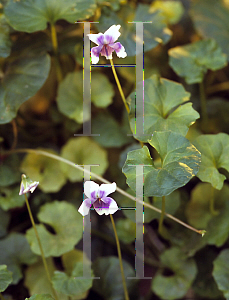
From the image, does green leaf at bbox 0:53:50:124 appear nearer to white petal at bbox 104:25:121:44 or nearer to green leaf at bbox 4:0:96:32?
green leaf at bbox 4:0:96:32

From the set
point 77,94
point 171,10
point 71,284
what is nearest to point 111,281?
point 71,284

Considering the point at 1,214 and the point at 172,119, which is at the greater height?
the point at 172,119

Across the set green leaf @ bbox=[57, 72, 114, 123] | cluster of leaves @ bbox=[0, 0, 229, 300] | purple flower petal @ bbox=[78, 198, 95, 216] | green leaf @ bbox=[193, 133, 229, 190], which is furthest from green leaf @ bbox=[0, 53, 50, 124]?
green leaf @ bbox=[193, 133, 229, 190]

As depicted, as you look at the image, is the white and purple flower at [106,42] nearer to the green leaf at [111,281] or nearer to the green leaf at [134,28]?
the green leaf at [134,28]

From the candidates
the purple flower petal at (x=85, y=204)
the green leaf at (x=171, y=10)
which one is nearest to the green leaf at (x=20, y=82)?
the purple flower petal at (x=85, y=204)

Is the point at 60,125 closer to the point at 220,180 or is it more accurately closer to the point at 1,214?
the point at 1,214

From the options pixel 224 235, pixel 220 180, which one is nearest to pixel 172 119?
pixel 220 180
